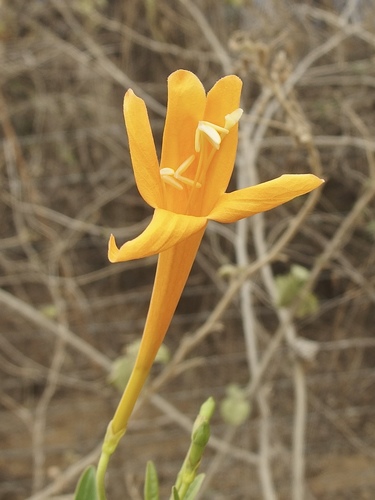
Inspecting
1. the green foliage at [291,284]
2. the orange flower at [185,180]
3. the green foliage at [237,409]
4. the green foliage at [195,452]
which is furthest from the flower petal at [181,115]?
the green foliage at [237,409]

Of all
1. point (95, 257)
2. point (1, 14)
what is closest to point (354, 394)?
point (95, 257)

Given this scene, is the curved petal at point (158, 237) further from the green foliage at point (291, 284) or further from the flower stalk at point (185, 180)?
the green foliage at point (291, 284)

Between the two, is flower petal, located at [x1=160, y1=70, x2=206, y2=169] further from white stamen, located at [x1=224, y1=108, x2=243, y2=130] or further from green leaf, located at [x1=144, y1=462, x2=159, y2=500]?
green leaf, located at [x1=144, y1=462, x2=159, y2=500]

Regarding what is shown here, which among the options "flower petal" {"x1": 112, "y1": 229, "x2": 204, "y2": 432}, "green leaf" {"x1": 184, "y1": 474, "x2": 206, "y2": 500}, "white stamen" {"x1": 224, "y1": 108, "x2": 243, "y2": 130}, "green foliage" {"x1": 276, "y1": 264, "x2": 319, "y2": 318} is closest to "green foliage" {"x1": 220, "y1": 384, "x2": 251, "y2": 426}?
"green foliage" {"x1": 276, "y1": 264, "x2": 319, "y2": 318}

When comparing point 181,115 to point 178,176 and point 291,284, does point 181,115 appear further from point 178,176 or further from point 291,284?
point 291,284

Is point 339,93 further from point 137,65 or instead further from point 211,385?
point 211,385
